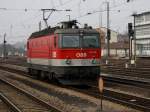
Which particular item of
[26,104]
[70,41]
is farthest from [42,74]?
[26,104]

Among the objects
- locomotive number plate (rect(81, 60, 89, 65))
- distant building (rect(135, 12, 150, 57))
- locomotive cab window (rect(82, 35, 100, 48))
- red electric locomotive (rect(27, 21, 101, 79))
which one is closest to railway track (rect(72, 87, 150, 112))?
red electric locomotive (rect(27, 21, 101, 79))

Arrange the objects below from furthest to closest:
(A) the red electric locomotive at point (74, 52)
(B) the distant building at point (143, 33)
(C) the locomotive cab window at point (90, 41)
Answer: (B) the distant building at point (143, 33)
(C) the locomotive cab window at point (90, 41)
(A) the red electric locomotive at point (74, 52)

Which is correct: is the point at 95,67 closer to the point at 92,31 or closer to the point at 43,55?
the point at 92,31

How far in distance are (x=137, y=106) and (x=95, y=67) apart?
336 inches

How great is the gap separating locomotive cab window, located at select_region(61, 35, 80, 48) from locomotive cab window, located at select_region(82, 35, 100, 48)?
15.2 inches

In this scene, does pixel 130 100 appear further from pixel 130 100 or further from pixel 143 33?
Answer: pixel 143 33

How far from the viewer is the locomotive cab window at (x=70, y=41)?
73.9ft

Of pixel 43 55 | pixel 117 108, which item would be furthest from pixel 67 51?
pixel 117 108

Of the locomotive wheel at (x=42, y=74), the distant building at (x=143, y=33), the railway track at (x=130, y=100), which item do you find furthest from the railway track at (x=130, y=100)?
the distant building at (x=143, y=33)

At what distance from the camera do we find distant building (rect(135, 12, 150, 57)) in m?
91.0

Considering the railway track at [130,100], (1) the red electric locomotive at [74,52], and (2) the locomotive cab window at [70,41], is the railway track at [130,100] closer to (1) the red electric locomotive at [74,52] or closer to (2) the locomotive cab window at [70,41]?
(1) the red electric locomotive at [74,52]

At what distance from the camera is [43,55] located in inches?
1029

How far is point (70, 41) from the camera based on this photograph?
74.2 feet

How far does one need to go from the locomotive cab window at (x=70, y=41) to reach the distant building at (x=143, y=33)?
67.1m
